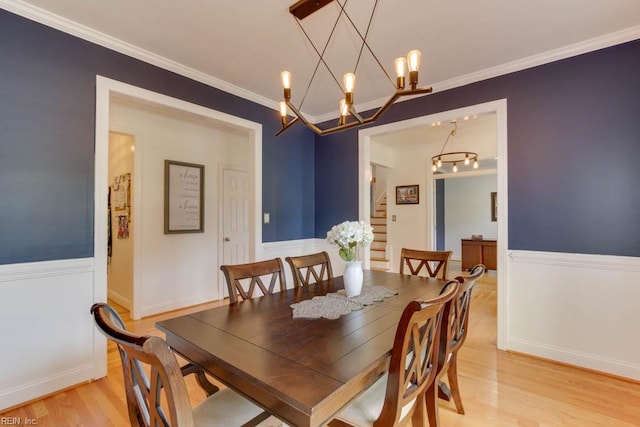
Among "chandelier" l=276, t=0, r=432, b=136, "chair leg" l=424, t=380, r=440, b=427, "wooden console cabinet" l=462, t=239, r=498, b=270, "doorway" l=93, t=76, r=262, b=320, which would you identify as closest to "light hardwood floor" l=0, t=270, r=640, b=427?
"chair leg" l=424, t=380, r=440, b=427

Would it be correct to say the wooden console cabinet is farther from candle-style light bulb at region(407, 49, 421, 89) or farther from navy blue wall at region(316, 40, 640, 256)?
candle-style light bulb at region(407, 49, 421, 89)

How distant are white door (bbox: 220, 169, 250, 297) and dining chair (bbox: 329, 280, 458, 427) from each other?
136 inches

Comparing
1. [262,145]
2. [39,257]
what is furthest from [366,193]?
[39,257]

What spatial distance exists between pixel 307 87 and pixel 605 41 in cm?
250

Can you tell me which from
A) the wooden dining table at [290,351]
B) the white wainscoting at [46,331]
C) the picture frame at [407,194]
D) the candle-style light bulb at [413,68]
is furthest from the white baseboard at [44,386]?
the picture frame at [407,194]

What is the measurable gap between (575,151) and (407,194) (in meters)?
3.69

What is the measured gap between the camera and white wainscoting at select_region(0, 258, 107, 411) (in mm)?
1944

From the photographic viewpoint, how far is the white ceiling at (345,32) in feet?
6.61

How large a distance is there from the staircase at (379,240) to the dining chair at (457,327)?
163 inches

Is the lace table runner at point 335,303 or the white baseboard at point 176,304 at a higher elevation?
the lace table runner at point 335,303

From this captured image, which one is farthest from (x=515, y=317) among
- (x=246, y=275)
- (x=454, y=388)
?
(x=246, y=275)

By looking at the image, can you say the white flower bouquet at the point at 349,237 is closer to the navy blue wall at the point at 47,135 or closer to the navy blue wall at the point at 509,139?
the navy blue wall at the point at 509,139

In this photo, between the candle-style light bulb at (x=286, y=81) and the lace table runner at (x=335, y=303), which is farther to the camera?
the candle-style light bulb at (x=286, y=81)

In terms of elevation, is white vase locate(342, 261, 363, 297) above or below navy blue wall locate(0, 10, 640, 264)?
below
